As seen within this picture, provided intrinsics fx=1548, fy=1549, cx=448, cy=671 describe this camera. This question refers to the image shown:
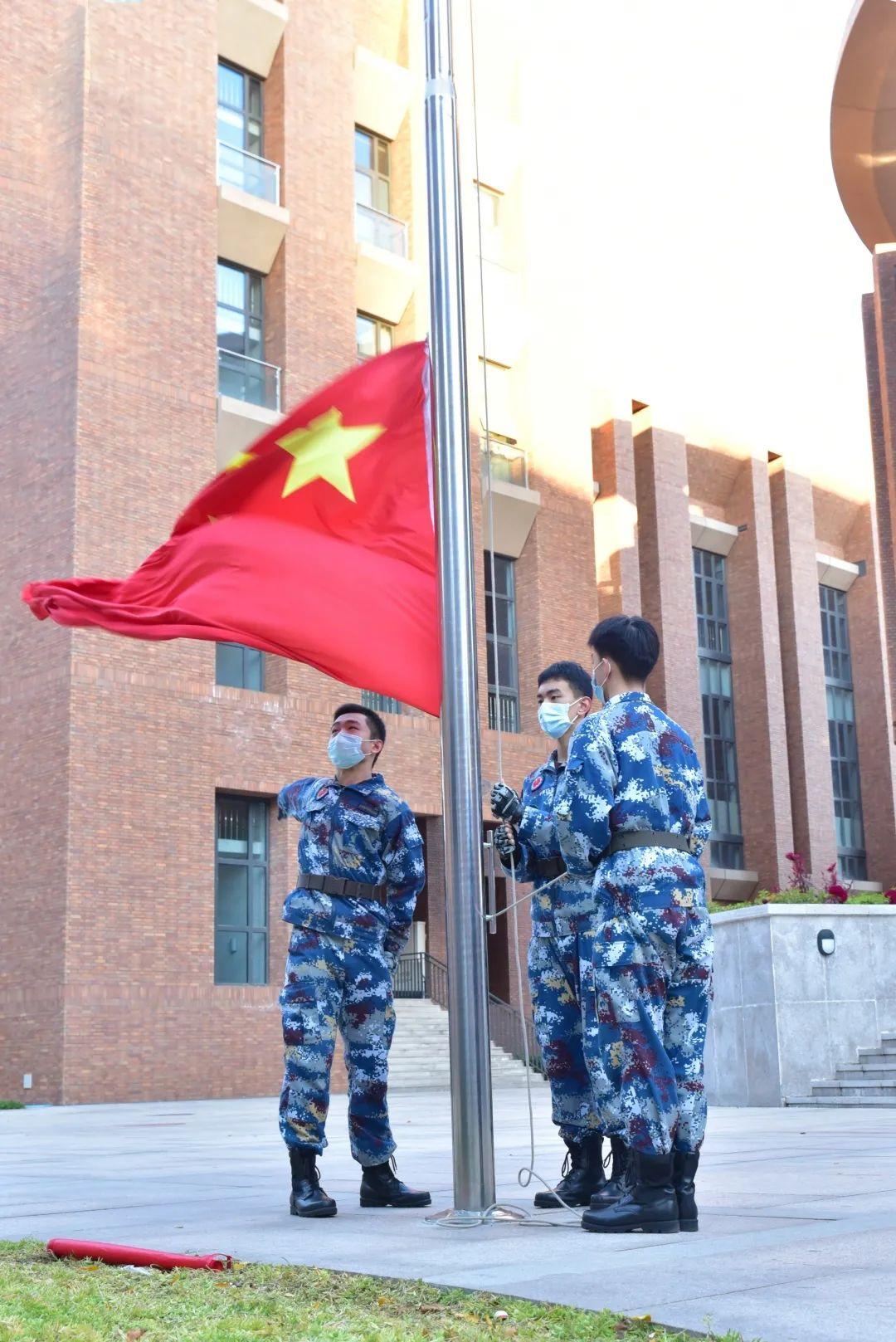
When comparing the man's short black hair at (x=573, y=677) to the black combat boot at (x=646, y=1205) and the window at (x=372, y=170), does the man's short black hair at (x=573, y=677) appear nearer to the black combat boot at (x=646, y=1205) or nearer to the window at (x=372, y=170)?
the black combat boot at (x=646, y=1205)

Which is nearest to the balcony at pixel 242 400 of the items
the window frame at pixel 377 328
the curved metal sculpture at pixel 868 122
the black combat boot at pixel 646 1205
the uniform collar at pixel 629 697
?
the window frame at pixel 377 328

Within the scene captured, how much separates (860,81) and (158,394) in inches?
443

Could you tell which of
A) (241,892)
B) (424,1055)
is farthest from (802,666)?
(241,892)

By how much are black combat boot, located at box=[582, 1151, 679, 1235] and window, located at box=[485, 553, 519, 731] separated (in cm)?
2425

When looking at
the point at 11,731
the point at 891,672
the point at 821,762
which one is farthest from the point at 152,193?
the point at 821,762

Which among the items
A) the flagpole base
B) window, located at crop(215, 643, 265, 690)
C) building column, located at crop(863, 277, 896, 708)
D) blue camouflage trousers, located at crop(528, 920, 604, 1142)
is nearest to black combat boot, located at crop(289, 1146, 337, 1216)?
the flagpole base

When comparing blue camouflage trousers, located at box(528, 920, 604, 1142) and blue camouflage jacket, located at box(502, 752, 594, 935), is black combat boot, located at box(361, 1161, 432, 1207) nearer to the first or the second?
blue camouflage trousers, located at box(528, 920, 604, 1142)

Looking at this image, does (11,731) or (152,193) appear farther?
(152,193)

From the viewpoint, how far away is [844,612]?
4719 cm

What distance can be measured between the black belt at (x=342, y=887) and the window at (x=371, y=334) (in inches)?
935

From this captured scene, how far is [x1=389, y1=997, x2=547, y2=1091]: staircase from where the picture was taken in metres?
23.6

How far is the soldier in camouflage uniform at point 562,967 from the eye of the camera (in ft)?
19.2

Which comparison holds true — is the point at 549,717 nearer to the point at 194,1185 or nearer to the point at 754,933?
the point at 194,1185

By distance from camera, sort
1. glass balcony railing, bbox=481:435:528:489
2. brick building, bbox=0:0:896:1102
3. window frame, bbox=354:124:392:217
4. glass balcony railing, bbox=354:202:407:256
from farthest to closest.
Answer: glass balcony railing, bbox=481:435:528:489
window frame, bbox=354:124:392:217
glass balcony railing, bbox=354:202:407:256
brick building, bbox=0:0:896:1102
